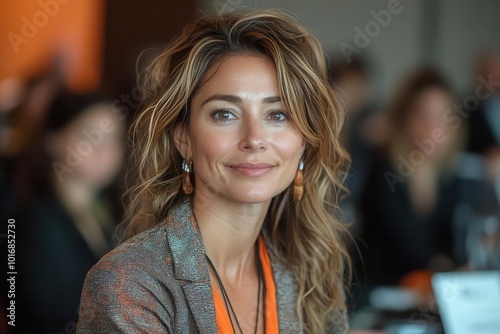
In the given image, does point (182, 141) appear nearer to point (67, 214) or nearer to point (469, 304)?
point (67, 214)

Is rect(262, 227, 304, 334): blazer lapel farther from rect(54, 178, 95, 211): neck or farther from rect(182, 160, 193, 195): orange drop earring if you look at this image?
rect(54, 178, 95, 211): neck

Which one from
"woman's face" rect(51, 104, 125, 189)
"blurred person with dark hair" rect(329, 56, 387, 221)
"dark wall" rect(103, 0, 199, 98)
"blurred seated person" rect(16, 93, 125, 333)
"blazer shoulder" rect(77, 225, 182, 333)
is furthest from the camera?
"blurred person with dark hair" rect(329, 56, 387, 221)

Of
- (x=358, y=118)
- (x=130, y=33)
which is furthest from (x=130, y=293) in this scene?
(x=358, y=118)

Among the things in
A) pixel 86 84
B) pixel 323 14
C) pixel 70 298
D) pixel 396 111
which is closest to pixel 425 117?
pixel 396 111

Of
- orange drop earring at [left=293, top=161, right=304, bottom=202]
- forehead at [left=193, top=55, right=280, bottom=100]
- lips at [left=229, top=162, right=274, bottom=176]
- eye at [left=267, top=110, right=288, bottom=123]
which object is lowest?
orange drop earring at [left=293, top=161, right=304, bottom=202]

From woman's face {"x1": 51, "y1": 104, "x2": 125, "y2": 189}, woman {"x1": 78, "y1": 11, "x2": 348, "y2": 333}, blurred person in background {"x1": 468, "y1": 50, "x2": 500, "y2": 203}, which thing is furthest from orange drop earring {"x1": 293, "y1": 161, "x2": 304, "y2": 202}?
blurred person in background {"x1": 468, "y1": 50, "x2": 500, "y2": 203}

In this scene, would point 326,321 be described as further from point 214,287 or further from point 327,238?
point 214,287

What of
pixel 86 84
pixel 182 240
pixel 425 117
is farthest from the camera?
pixel 425 117

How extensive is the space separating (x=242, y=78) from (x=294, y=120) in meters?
0.14

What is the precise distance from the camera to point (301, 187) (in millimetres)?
1674

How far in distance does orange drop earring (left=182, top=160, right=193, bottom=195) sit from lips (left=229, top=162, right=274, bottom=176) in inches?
5.2

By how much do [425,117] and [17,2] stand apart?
1770 millimetres

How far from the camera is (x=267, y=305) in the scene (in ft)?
5.30

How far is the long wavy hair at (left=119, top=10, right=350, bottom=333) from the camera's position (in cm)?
155
